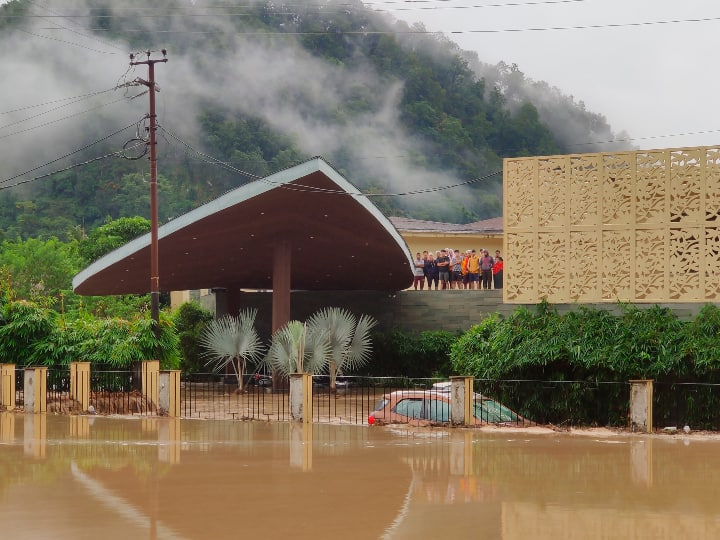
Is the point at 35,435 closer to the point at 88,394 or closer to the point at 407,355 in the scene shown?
the point at 88,394

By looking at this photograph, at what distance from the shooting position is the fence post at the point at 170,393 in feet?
79.6

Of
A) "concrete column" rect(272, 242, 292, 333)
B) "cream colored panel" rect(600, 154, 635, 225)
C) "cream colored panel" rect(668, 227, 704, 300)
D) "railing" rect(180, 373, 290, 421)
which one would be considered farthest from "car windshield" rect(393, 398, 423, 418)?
"concrete column" rect(272, 242, 292, 333)

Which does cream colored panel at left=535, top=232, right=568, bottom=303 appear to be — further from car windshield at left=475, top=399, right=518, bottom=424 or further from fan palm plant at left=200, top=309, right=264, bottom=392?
fan palm plant at left=200, top=309, right=264, bottom=392

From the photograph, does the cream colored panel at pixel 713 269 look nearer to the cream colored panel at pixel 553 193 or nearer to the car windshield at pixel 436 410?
the cream colored panel at pixel 553 193

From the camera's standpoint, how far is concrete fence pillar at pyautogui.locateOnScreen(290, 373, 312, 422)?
22.4 m

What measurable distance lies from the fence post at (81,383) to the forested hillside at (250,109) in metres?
60.3

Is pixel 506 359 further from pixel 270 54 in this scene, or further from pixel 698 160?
pixel 270 54

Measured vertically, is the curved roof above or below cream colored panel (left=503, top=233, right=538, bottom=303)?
above

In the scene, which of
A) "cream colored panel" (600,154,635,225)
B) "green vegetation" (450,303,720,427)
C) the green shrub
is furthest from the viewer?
the green shrub

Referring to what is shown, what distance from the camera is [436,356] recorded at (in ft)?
122

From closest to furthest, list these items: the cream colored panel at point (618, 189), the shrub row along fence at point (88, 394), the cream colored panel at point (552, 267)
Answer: the cream colored panel at point (618, 189)
the cream colored panel at point (552, 267)
the shrub row along fence at point (88, 394)

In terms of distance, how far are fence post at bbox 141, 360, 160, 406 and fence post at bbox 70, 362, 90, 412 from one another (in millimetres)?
1315

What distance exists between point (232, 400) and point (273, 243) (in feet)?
18.6

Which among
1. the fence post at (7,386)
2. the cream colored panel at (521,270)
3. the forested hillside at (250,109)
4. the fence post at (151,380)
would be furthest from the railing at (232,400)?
the forested hillside at (250,109)
